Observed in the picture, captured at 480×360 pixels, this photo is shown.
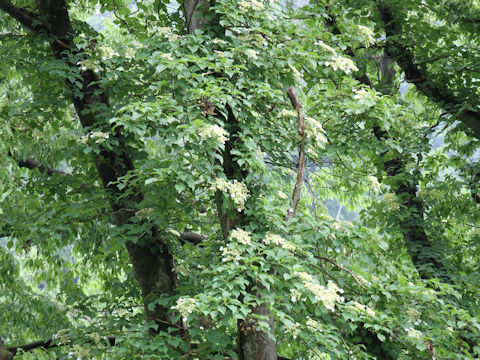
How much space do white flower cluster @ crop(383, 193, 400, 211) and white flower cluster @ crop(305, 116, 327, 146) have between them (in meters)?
2.64

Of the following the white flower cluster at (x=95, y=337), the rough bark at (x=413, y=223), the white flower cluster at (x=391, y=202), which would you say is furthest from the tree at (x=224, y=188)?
the white flower cluster at (x=391, y=202)

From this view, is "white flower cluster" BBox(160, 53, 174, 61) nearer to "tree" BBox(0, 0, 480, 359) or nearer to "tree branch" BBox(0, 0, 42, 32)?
"tree" BBox(0, 0, 480, 359)

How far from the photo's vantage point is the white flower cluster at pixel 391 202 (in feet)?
21.1

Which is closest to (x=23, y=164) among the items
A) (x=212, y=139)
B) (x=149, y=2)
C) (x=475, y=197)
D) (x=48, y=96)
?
(x=48, y=96)

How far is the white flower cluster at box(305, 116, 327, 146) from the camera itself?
3.96m

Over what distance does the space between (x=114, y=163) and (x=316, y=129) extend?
2.02m

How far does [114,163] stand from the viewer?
16.8 feet

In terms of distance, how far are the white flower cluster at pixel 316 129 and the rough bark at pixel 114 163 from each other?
1.72m

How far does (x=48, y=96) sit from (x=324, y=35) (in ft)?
8.19

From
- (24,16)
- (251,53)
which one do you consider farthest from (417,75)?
(24,16)

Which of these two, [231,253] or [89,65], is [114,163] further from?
[231,253]

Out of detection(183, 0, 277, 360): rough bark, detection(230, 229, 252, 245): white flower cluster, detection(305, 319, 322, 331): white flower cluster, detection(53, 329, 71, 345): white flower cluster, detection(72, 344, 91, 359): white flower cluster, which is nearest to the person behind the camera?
detection(230, 229, 252, 245): white flower cluster

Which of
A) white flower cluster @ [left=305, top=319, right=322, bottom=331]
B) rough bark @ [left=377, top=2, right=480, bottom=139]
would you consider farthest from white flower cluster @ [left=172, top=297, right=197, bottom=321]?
rough bark @ [left=377, top=2, right=480, bottom=139]

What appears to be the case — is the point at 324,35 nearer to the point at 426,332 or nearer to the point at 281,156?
the point at 281,156
